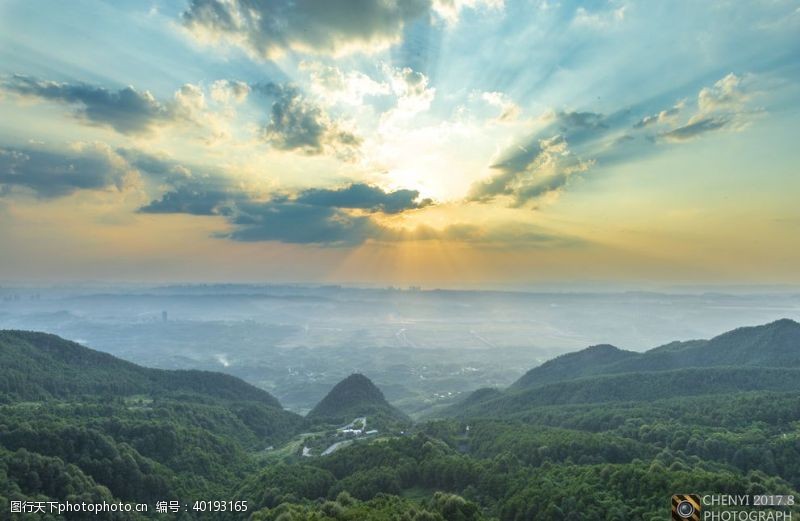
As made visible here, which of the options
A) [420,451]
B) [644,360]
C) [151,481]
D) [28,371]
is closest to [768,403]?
[420,451]

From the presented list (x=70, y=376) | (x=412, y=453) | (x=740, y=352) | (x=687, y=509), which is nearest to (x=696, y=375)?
(x=740, y=352)

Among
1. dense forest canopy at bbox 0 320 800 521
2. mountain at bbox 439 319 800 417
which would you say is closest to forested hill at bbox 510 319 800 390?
mountain at bbox 439 319 800 417

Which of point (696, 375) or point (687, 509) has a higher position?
point (687, 509)

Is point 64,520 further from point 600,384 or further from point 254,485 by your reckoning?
point 600,384

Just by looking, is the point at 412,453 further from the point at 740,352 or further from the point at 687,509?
the point at 740,352

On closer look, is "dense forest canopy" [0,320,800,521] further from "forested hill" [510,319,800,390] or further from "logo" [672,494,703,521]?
"logo" [672,494,703,521]

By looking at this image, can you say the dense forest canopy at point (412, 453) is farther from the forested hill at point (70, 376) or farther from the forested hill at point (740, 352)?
the forested hill at point (740, 352)
